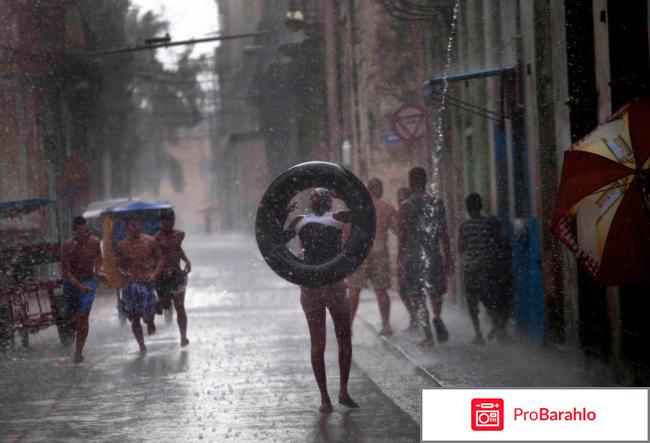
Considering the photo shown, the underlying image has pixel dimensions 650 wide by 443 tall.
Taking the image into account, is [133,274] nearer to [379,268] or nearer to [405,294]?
[379,268]

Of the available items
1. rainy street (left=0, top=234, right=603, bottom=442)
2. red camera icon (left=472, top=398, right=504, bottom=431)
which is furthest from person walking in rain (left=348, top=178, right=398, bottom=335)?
red camera icon (left=472, top=398, right=504, bottom=431)

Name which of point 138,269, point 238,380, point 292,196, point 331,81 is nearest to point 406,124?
point 138,269

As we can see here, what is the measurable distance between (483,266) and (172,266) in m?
3.76

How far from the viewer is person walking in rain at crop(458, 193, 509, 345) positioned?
15227mm

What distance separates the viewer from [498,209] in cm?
1767

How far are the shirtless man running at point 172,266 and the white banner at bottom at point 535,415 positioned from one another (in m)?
9.26

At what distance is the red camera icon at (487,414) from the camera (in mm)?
7102

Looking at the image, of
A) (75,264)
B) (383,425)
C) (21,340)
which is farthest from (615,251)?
(21,340)

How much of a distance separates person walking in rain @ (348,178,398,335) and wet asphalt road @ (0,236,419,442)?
696mm

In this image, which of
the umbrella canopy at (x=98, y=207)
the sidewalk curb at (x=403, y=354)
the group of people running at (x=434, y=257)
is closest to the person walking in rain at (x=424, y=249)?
the group of people running at (x=434, y=257)

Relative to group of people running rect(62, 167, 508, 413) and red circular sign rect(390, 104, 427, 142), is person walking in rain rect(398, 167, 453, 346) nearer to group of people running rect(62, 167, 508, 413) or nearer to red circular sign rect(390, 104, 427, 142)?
group of people running rect(62, 167, 508, 413)

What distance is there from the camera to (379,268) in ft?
55.9

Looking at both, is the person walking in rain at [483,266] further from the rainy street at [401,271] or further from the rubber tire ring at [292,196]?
the rubber tire ring at [292,196]

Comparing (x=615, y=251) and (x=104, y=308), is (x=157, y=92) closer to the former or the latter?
(x=104, y=308)
